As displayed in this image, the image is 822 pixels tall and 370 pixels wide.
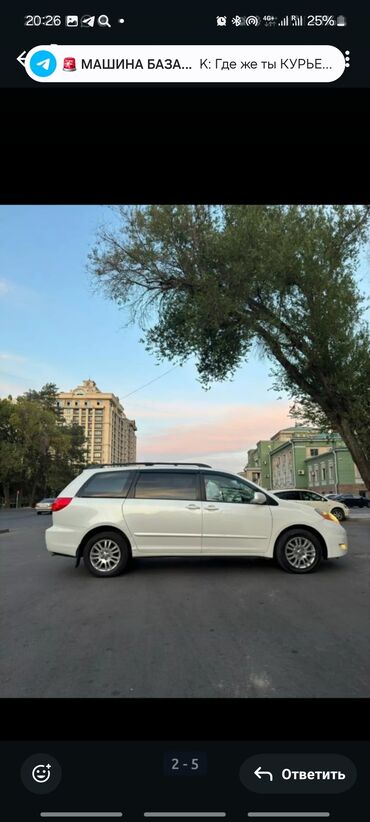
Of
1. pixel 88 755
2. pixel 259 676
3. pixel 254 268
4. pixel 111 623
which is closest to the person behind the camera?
pixel 88 755

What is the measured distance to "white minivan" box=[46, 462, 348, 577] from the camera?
5.25 metres

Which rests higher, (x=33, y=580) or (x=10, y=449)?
(x=10, y=449)

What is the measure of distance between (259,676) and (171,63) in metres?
2.69

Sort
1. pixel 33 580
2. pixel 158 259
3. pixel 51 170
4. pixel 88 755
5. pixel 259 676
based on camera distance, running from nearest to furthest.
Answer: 1. pixel 88 755
2. pixel 51 170
3. pixel 259 676
4. pixel 33 580
5. pixel 158 259

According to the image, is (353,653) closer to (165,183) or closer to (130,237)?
(165,183)

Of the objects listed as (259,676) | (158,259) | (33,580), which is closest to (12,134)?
(259,676)

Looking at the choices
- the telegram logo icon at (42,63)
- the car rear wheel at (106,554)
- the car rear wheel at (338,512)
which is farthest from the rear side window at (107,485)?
the car rear wheel at (338,512)

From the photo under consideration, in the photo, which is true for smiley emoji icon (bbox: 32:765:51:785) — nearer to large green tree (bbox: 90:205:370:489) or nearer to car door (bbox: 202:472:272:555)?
car door (bbox: 202:472:272:555)

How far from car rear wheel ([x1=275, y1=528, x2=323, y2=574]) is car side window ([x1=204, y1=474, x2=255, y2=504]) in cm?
68

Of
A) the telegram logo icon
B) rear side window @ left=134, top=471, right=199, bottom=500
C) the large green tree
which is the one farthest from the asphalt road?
the large green tree

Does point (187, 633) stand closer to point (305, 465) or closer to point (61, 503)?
point (61, 503)

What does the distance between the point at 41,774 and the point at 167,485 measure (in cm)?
486

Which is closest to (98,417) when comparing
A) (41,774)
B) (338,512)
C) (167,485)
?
(167,485)

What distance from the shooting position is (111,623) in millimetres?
3369
